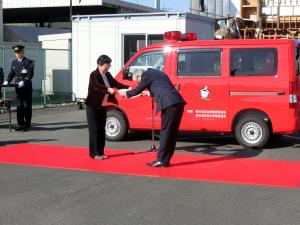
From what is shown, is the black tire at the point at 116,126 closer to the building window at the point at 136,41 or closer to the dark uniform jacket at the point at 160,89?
the dark uniform jacket at the point at 160,89

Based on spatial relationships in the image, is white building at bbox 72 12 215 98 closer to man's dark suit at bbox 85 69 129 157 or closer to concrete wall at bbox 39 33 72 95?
concrete wall at bbox 39 33 72 95

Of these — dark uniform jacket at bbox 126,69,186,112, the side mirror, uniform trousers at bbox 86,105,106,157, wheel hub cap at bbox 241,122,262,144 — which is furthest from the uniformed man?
wheel hub cap at bbox 241,122,262,144

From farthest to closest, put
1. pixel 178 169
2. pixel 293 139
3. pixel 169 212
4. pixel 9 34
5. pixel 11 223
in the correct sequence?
pixel 9 34, pixel 293 139, pixel 178 169, pixel 169 212, pixel 11 223

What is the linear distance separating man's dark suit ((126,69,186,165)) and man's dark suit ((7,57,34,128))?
554 centimetres

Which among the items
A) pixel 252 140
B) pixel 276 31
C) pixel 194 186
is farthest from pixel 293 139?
pixel 276 31

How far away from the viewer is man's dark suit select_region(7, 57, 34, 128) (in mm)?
13711

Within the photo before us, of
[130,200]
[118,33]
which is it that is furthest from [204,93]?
[118,33]

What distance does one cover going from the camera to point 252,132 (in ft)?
34.8

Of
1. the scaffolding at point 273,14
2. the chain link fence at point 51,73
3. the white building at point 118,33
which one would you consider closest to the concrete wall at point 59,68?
the chain link fence at point 51,73

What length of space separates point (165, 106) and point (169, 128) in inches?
13.8

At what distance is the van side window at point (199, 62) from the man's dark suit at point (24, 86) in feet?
14.2

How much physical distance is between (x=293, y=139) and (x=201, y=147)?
2.39 meters

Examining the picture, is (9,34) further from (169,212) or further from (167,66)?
(169,212)

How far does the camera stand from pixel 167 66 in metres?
11.2
